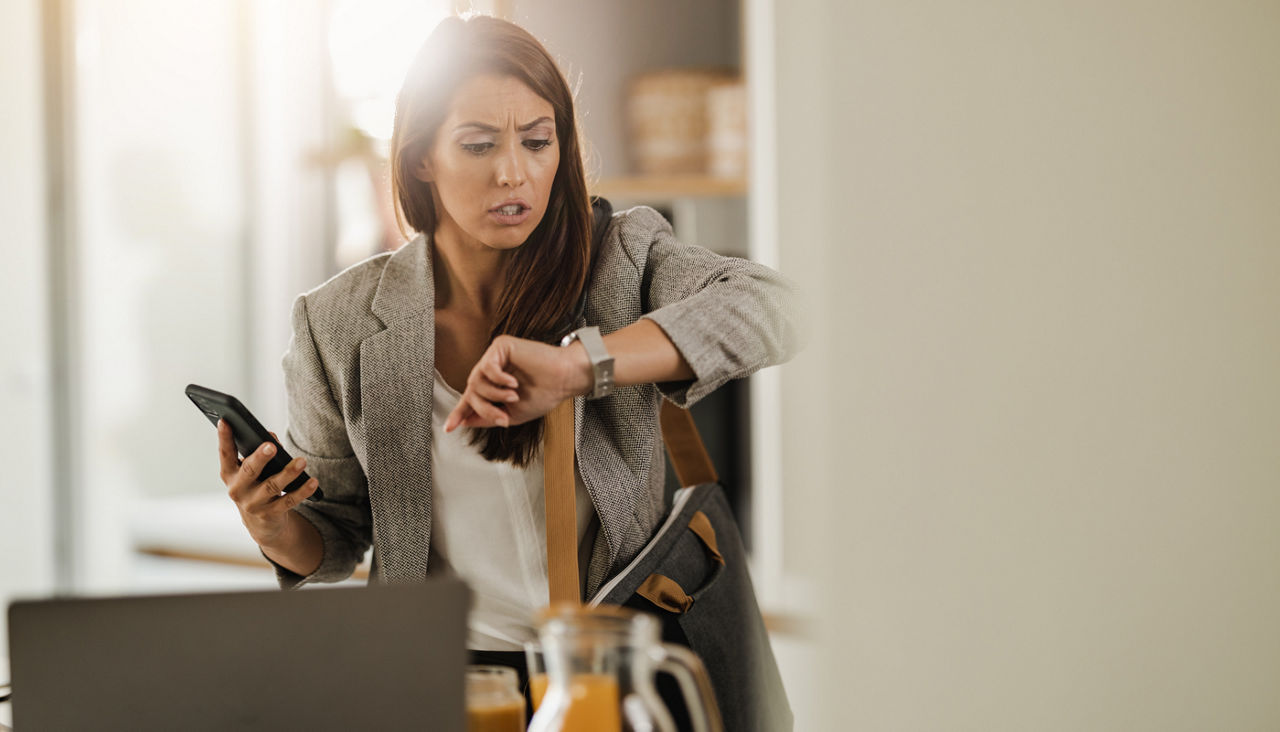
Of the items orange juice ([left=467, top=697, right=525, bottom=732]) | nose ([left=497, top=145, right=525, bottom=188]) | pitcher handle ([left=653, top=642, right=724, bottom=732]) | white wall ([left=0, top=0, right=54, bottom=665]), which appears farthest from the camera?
white wall ([left=0, top=0, right=54, bottom=665])

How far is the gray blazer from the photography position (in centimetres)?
99

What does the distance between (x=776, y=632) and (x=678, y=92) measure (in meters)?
0.93

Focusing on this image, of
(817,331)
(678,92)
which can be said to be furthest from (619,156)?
(817,331)

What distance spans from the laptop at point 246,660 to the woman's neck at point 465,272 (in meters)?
0.45

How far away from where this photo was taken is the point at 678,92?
5.81ft

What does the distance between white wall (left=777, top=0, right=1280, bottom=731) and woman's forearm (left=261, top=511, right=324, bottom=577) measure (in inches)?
21.7

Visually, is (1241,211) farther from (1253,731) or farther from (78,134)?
(78,134)

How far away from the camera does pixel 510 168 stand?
0.96m

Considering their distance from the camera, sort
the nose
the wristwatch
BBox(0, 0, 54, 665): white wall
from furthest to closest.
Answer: BBox(0, 0, 54, 665): white wall
the nose
the wristwatch

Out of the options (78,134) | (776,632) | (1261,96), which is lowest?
(776,632)

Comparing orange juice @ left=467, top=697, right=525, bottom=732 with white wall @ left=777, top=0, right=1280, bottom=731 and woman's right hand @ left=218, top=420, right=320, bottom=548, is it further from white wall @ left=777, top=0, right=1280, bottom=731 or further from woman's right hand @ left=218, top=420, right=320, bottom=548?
woman's right hand @ left=218, top=420, right=320, bottom=548

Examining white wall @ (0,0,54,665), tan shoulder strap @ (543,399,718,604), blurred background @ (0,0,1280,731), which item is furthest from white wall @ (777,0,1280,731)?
white wall @ (0,0,54,665)

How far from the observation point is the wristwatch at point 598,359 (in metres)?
0.85

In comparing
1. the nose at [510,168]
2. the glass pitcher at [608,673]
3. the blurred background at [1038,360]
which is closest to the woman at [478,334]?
the nose at [510,168]
